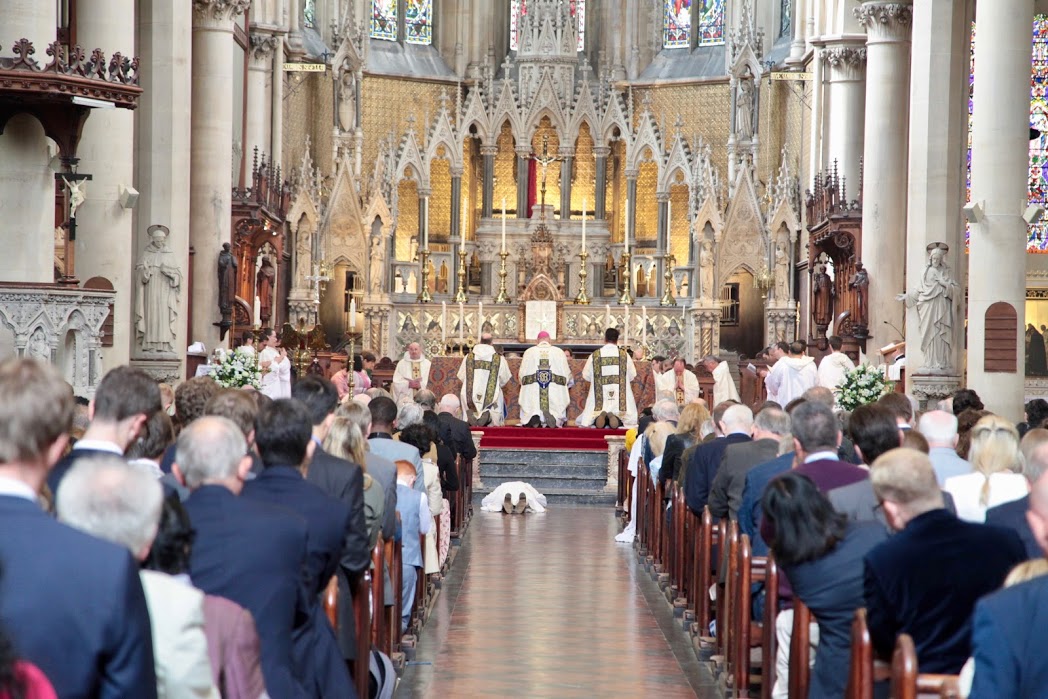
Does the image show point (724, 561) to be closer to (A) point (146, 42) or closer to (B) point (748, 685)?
(B) point (748, 685)

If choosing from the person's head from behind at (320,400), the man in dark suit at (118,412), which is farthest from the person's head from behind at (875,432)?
the man in dark suit at (118,412)

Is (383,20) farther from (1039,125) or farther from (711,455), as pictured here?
(711,455)

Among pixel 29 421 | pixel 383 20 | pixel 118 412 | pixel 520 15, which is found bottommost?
pixel 118 412

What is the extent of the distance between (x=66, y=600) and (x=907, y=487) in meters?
3.08

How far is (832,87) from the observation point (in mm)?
26172

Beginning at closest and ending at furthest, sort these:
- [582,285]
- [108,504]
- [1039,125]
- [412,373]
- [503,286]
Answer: [108,504], [412,373], [1039,125], [503,286], [582,285]

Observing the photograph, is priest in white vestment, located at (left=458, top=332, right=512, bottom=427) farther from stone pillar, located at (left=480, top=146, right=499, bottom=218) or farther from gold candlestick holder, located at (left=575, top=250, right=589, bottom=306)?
stone pillar, located at (left=480, top=146, right=499, bottom=218)

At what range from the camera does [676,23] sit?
34031mm

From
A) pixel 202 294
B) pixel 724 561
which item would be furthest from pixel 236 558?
pixel 202 294

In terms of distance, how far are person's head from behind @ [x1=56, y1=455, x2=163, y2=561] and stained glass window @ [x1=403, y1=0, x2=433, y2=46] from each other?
3081cm

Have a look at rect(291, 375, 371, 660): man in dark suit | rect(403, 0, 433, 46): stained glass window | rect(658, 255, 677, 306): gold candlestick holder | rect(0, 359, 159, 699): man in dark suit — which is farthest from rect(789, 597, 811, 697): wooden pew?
rect(403, 0, 433, 46): stained glass window

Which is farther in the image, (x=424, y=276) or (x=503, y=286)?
(x=424, y=276)

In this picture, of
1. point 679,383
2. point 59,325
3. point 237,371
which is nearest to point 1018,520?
point 59,325

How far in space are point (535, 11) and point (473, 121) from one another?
8.50 ft
